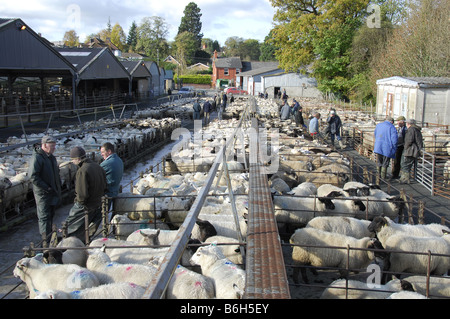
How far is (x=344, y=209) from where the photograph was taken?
7.47m

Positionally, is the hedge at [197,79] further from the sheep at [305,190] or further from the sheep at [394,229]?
the sheep at [394,229]

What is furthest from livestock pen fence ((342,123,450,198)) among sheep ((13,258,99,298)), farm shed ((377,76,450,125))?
sheep ((13,258,99,298))

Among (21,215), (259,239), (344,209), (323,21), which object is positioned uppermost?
(323,21)

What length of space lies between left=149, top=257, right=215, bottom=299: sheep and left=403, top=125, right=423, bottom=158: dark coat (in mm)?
8691

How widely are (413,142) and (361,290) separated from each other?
26.0ft

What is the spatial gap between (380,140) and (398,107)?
38.7 ft

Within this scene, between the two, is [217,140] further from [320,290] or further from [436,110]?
[436,110]

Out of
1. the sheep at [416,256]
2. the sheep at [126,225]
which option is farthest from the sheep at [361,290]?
the sheep at [126,225]

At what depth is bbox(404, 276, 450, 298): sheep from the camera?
4.80 meters

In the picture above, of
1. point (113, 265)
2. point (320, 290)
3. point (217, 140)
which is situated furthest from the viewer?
point (217, 140)

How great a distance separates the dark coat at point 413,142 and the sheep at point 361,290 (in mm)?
7459
